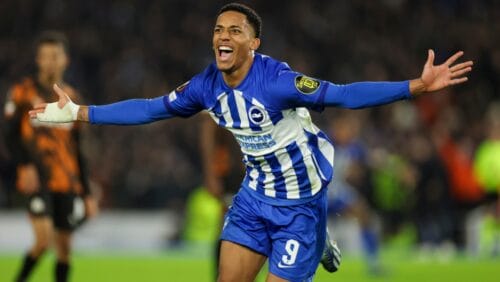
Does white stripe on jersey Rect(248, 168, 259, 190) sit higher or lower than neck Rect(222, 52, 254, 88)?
lower

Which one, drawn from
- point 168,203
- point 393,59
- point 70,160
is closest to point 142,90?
point 168,203

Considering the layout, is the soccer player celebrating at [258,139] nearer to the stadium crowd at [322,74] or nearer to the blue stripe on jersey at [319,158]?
the blue stripe on jersey at [319,158]

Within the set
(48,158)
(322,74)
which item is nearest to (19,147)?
(48,158)

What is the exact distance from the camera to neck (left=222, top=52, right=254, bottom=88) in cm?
685

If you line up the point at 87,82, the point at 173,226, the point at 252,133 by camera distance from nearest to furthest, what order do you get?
the point at 252,133 < the point at 173,226 < the point at 87,82

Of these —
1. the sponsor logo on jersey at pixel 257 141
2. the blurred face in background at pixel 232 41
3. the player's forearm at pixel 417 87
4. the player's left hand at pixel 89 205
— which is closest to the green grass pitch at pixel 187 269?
the player's left hand at pixel 89 205

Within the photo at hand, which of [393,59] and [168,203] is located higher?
[393,59]

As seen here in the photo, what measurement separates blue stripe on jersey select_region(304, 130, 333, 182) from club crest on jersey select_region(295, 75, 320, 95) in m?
0.52

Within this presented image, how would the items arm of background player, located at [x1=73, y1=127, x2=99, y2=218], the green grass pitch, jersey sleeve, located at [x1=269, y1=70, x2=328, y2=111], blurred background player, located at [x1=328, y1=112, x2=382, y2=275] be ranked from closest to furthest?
jersey sleeve, located at [x1=269, y1=70, x2=328, y2=111] < arm of background player, located at [x1=73, y1=127, x2=99, y2=218] < the green grass pitch < blurred background player, located at [x1=328, y1=112, x2=382, y2=275]

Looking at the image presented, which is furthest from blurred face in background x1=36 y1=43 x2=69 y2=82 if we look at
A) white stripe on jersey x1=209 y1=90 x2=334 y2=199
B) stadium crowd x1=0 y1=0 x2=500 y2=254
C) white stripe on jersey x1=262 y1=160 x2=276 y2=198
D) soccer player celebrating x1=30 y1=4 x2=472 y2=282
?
stadium crowd x1=0 y1=0 x2=500 y2=254

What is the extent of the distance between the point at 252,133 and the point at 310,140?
1.32 feet

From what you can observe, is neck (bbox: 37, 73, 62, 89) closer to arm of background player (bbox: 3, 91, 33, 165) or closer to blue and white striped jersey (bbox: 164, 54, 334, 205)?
arm of background player (bbox: 3, 91, 33, 165)

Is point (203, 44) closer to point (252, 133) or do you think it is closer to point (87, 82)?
point (87, 82)

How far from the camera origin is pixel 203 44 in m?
22.5
